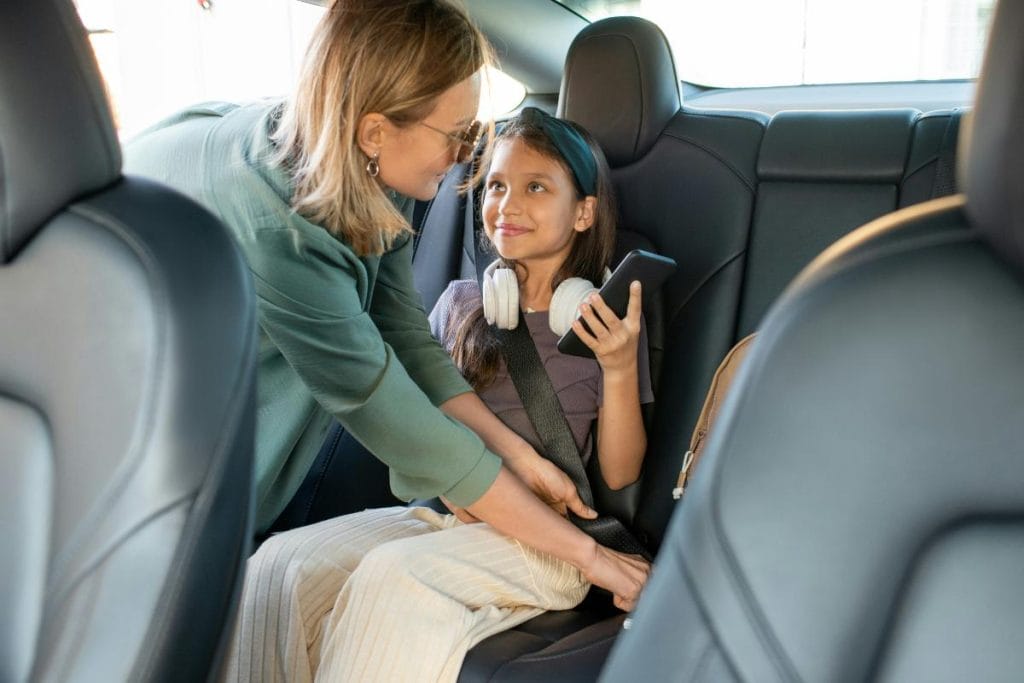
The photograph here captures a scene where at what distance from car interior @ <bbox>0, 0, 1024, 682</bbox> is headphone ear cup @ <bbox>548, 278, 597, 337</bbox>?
1.98 feet

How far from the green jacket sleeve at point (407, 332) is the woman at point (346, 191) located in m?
0.23

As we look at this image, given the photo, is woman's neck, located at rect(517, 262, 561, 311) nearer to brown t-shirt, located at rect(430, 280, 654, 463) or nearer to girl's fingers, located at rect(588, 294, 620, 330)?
brown t-shirt, located at rect(430, 280, 654, 463)

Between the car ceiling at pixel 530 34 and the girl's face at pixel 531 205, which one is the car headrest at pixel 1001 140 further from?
the car ceiling at pixel 530 34

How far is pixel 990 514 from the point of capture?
31.1 inches

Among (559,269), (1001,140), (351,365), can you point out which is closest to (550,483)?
(559,269)

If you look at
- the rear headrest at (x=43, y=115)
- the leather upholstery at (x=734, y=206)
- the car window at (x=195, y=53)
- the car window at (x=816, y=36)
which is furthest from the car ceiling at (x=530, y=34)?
the rear headrest at (x=43, y=115)

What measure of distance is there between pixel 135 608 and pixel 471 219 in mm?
1427

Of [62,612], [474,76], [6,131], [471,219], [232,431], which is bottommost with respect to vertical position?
[471,219]

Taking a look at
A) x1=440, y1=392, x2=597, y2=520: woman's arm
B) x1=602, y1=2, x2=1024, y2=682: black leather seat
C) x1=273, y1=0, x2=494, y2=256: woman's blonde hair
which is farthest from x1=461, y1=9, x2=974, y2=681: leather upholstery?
x1=602, y1=2, x2=1024, y2=682: black leather seat

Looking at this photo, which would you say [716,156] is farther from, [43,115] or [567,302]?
[43,115]

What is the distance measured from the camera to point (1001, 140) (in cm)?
75

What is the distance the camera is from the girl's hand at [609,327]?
5.90 ft

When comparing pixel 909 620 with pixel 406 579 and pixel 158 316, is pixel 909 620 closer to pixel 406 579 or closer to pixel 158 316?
pixel 158 316

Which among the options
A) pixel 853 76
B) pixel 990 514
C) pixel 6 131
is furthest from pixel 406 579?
pixel 853 76
